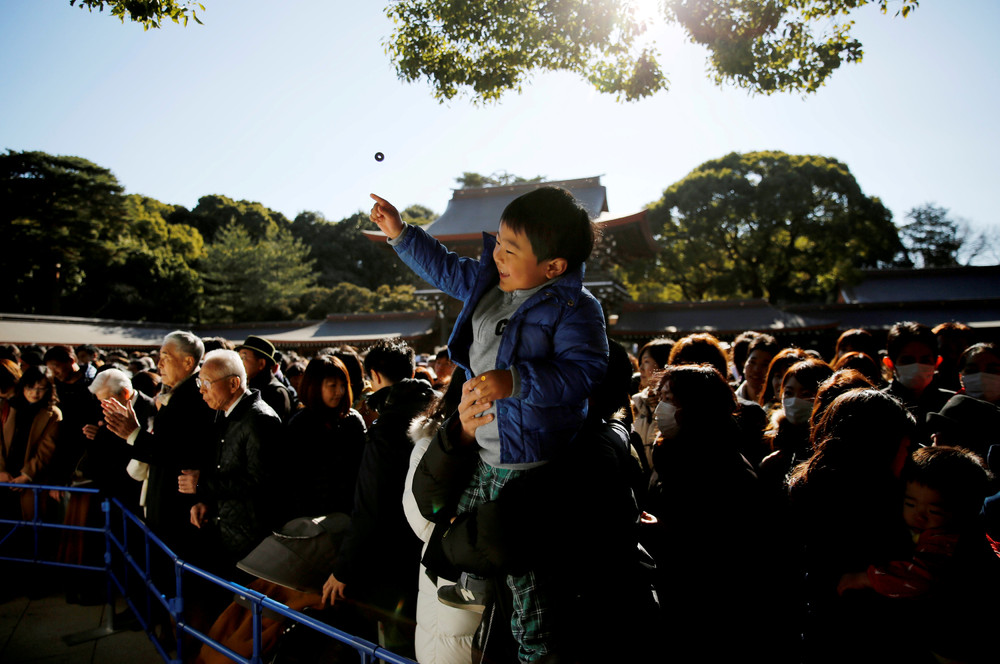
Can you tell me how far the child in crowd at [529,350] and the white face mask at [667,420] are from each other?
673 millimetres

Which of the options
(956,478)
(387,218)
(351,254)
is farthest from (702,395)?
(351,254)

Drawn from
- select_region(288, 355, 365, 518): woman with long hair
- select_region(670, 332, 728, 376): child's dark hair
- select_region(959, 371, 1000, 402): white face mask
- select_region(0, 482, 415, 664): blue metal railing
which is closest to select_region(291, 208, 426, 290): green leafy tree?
select_region(0, 482, 415, 664): blue metal railing

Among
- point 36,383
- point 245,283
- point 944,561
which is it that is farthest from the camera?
point 245,283

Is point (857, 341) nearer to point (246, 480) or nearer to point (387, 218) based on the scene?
point (387, 218)

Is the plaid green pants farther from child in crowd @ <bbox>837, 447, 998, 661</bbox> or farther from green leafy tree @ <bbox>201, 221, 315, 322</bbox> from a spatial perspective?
green leafy tree @ <bbox>201, 221, 315, 322</bbox>

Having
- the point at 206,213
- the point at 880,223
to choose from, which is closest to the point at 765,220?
the point at 880,223

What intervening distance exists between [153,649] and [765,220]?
83.3 ft

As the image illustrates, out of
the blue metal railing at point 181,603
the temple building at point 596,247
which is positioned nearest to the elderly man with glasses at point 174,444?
the blue metal railing at point 181,603

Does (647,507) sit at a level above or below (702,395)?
below

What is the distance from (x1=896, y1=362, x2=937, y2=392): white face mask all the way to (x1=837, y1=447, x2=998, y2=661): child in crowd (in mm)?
1670

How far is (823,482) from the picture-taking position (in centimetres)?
164

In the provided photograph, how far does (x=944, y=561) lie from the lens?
1396 mm

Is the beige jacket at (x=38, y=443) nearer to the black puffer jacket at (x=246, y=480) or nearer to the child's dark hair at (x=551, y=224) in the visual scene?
the black puffer jacket at (x=246, y=480)

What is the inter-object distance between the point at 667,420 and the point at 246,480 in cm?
205
